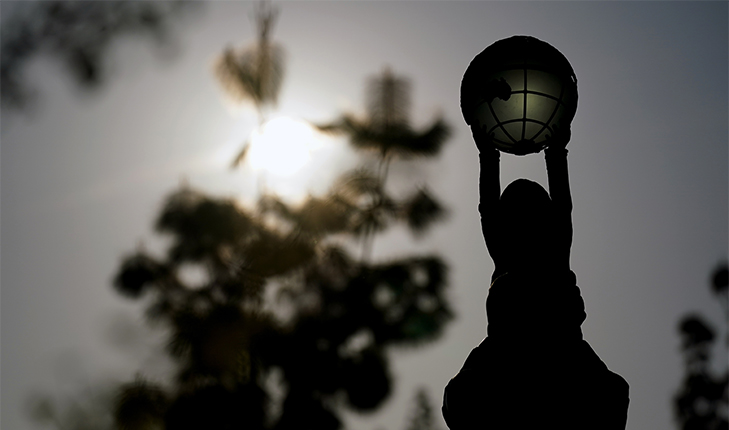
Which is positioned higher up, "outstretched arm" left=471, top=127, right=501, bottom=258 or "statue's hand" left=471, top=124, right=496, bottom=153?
"statue's hand" left=471, top=124, right=496, bottom=153

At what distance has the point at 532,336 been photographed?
246 centimetres

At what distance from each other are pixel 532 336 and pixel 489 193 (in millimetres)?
686

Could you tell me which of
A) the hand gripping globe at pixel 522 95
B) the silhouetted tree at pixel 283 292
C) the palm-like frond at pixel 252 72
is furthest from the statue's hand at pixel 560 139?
the palm-like frond at pixel 252 72

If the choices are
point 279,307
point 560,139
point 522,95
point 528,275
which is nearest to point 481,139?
point 522,95

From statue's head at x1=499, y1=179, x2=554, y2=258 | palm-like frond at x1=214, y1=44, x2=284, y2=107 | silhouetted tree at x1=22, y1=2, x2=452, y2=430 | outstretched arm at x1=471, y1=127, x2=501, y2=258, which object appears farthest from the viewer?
palm-like frond at x1=214, y1=44, x2=284, y2=107

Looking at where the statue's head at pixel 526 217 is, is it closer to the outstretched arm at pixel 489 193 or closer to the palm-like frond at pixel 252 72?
the outstretched arm at pixel 489 193

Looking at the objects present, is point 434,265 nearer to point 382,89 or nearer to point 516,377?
point 382,89

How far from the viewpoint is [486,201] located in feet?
8.96

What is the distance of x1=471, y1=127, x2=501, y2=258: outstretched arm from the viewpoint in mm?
2711

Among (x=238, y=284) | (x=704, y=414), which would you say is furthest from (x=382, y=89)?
(x=704, y=414)

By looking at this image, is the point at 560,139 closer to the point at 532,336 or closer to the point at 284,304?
the point at 532,336

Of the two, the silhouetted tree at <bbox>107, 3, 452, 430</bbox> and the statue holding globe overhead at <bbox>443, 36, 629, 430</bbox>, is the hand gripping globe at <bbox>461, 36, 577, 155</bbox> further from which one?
the silhouetted tree at <bbox>107, 3, 452, 430</bbox>

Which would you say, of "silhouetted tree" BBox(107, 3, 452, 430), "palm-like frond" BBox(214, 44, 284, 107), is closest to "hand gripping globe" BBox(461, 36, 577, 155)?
"silhouetted tree" BBox(107, 3, 452, 430)

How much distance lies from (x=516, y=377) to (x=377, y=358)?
12.2 metres
